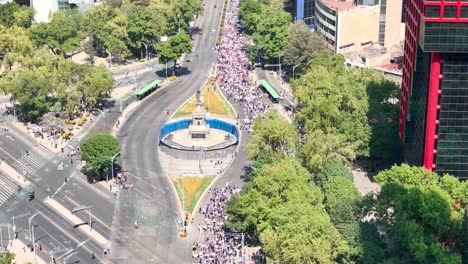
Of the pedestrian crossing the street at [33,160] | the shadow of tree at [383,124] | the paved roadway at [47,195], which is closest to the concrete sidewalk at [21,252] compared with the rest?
the paved roadway at [47,195]

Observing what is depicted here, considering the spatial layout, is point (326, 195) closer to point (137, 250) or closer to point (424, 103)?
point (424, 103)

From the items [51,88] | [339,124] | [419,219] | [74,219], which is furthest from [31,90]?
[419,219]

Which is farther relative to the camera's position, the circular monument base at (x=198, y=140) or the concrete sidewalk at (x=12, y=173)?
the circular monument base at (x=198, y=140)

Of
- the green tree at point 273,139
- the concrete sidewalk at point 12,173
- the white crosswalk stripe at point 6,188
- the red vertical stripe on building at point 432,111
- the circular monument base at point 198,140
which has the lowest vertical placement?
the white crosswalk stripe at point 6,188

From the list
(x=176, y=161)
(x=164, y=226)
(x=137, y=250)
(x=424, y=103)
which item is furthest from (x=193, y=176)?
(x=424, y=103)

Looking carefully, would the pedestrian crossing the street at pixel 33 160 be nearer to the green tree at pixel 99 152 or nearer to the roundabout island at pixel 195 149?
the green tree at pixel 99 152
